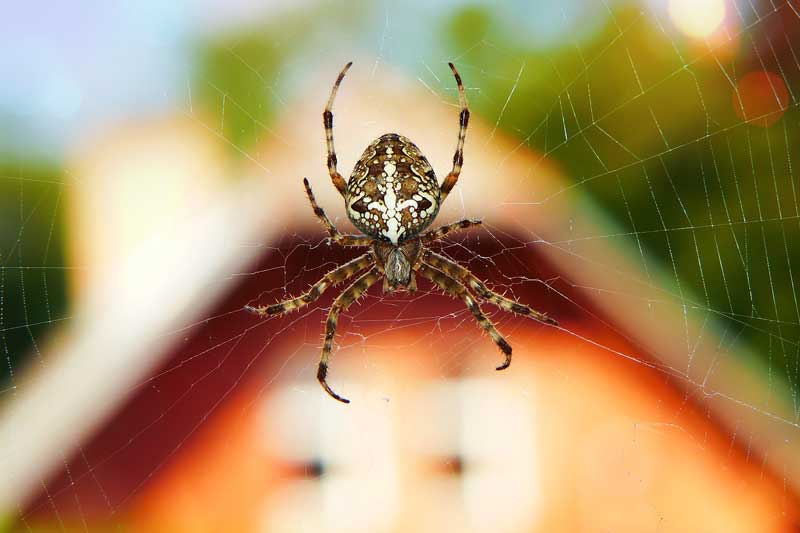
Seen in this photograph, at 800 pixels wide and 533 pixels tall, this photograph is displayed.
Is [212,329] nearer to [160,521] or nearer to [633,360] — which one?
[160,521]

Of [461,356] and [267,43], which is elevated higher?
[267,43]

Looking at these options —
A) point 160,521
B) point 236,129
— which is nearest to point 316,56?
point 236,129

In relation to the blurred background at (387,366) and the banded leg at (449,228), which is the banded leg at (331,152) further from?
the blurred background at (387,366)

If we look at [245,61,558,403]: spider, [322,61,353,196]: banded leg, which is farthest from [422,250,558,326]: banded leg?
[322,61,353,196]: banded leg

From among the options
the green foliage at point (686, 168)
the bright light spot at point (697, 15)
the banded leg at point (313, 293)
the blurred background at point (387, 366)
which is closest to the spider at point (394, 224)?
the banded leg at point (313, 293)

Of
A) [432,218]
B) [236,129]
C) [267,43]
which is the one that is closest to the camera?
[432,218]

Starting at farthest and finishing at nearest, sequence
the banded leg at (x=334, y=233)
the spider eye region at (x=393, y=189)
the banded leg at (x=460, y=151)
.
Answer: the banded leg at (x=460, y=151) → the banded leg at (x=334, y=233) → the spider eye region at (x=393, y=189)
